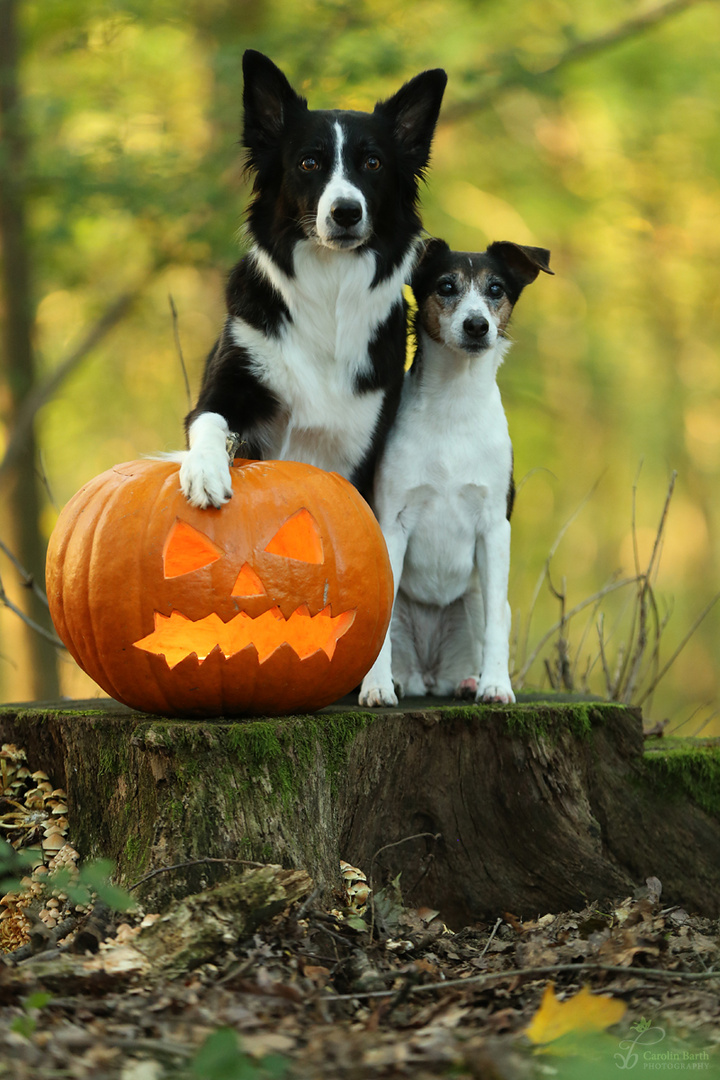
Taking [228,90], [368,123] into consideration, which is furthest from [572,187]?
[368,123]

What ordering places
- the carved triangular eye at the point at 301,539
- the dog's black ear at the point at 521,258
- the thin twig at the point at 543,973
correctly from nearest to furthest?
the thin twig at the point at 543,973 → the carved triangular eye at the point at 301,539 → the dog's black ear at the point at 521,258

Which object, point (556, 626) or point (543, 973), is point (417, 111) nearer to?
point (556, 626)

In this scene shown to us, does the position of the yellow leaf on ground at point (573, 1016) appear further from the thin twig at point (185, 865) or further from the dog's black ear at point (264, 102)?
the dog's black ear at point (264, 102)

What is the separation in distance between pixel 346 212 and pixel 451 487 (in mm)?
1134

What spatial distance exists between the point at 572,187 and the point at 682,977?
13430mm

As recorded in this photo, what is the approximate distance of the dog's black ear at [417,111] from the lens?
3.89 metres

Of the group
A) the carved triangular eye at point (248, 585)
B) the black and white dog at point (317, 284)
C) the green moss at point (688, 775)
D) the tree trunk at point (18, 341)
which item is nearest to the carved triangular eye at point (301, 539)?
the carved triangular eye at point (248, 585)

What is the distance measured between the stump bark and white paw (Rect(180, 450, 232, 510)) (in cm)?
70

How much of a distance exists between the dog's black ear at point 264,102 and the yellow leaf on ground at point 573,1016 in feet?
10.6

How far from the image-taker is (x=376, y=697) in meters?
3.71

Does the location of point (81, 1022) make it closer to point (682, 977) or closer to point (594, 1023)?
point (594, 1023)

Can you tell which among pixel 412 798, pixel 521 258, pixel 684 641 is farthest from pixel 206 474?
pixel 684 641

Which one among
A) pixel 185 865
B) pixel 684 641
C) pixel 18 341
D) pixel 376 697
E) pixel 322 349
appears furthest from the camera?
pixel 18 341

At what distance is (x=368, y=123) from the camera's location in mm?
3781
